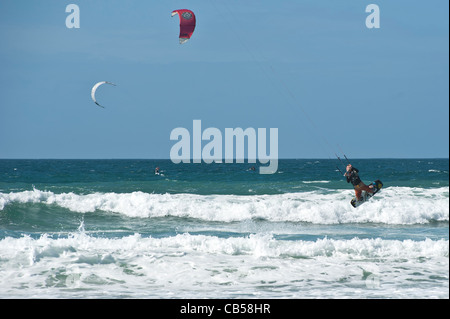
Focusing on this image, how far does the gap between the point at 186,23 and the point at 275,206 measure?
754 cm

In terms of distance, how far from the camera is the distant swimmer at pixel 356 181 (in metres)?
14.0

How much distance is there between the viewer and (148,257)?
468 inches

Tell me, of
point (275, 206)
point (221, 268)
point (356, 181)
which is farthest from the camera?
point (275, 206)

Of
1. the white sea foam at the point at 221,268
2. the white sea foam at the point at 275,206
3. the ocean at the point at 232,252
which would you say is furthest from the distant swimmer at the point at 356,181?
the white sea foam at the point at 275,206

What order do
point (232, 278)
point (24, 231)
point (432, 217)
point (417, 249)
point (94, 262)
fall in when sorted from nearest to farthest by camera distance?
point (232, 278), point (94, 262), point (417, 249), point (24, 231), point (432, 217)

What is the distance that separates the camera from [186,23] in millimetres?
19719

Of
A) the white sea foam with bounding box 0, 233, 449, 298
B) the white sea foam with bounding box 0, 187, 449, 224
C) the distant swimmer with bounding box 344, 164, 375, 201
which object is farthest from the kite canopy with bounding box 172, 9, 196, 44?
the white sea foam with bounding box 0, 233, 449, 298

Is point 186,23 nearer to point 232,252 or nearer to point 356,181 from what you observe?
point 356,181

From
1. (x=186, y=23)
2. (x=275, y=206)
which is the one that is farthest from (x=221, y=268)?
(x=186, y=23)

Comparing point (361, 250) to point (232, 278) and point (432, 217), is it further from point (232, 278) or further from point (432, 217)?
point (432, 217)

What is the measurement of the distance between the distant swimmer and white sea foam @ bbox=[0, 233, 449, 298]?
1880 millimetres

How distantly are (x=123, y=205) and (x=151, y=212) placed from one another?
1.48 m
